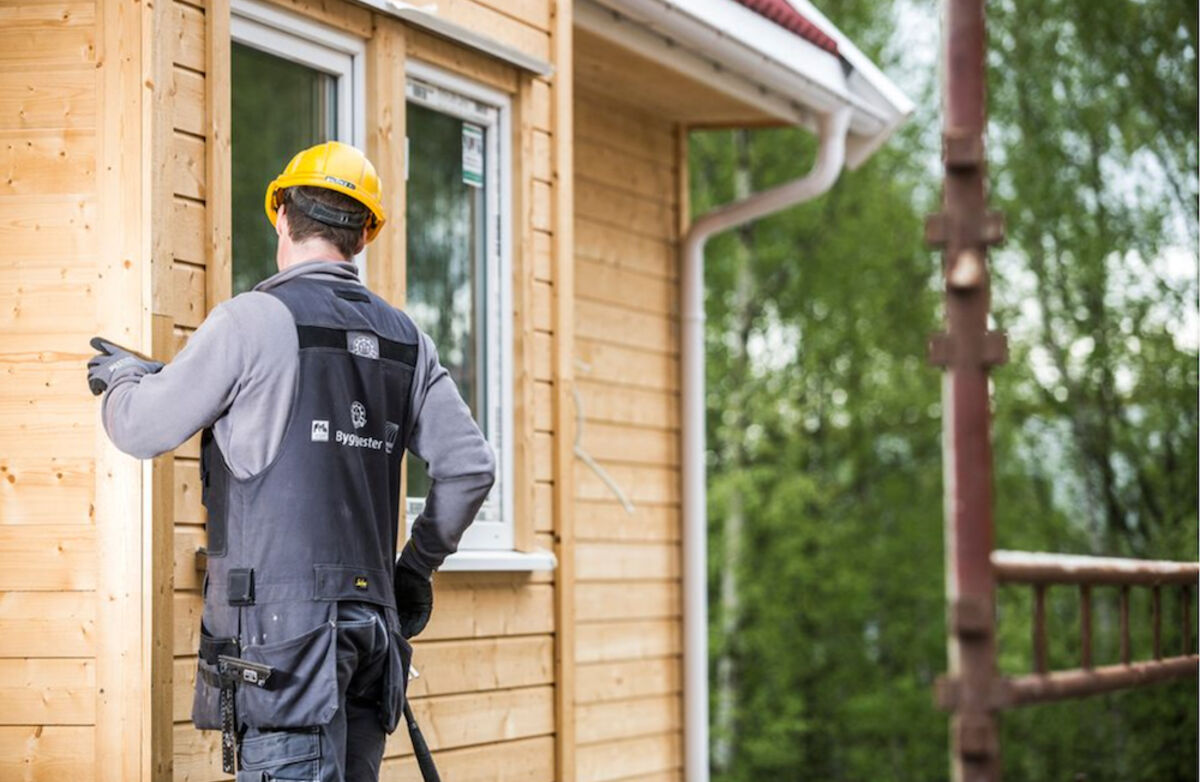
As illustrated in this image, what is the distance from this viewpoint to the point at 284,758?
12.7 feet

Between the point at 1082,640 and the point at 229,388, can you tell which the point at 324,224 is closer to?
the point at 229,388

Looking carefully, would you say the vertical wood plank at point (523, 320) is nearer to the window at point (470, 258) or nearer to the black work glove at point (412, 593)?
the window at point (470, 258)

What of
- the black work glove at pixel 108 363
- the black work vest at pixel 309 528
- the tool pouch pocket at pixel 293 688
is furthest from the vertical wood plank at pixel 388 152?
the tool pouch pocket at pixel 293 688

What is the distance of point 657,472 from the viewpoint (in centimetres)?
934

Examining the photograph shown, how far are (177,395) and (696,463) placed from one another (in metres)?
5.79

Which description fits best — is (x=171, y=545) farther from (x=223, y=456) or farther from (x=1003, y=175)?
(x=1003, y=175)

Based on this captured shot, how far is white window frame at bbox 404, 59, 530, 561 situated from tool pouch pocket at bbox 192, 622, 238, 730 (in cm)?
201

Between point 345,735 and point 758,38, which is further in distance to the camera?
point 758,38

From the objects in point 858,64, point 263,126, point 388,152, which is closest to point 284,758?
point 388,152

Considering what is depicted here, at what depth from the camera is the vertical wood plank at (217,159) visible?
4.61 m

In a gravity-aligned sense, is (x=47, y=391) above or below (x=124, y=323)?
below

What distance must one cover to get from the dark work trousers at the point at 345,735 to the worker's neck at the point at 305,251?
790mm

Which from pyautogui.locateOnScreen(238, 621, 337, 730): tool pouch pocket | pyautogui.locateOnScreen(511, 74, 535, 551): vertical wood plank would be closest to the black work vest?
pyautogui.locateOnScreen(238, 621, 337, 730): tool pouch pocket

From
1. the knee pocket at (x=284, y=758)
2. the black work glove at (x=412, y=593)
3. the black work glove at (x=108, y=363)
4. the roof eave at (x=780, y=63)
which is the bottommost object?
the knee pocket at (x=284, y=758)
